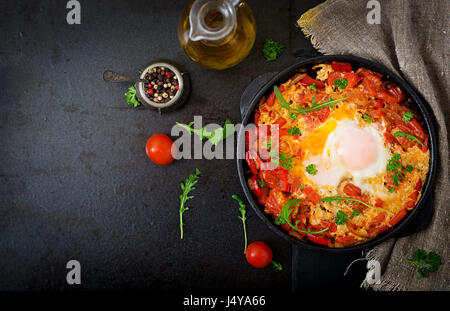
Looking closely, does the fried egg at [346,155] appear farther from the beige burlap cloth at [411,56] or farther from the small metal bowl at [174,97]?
the small metal bowl at [174,97]

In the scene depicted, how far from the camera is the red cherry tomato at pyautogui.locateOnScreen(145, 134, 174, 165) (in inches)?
104

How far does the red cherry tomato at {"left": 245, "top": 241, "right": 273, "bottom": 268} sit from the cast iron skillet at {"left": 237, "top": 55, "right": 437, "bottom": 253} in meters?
0.44

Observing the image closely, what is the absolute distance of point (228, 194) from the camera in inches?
110

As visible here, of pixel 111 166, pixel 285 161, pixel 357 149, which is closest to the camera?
pixel 357 149

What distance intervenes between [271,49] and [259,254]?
1.66 m

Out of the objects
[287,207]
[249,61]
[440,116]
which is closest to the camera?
[287,207]

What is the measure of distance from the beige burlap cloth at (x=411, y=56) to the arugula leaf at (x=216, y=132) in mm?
993

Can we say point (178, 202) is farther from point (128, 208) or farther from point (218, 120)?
point (218, 120)

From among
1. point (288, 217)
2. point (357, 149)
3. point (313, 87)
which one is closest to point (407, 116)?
point (357, 149)

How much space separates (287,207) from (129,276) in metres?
1.59

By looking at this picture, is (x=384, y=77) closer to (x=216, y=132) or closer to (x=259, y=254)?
(x=216, y=132)

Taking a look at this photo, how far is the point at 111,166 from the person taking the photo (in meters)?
2.85

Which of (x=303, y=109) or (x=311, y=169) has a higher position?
(x=303, y=109)

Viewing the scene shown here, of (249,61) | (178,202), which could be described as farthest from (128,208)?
(249,61)
